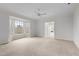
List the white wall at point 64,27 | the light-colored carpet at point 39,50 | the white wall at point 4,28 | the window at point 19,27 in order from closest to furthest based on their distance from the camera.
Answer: the light-colored carpet at point 39,50
the white wall at point 4,28
the white wall at point 64,27
the window at point 19,27

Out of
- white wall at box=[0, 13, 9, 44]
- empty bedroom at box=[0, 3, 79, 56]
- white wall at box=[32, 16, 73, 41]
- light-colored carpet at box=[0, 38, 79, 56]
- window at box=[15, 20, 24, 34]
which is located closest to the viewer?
light-colored carpet at box=[0, 38, 79, 56]

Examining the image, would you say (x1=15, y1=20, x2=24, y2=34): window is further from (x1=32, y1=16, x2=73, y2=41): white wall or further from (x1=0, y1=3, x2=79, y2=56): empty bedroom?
(x1=32, y1=16, x2=73, y2=41): white wall

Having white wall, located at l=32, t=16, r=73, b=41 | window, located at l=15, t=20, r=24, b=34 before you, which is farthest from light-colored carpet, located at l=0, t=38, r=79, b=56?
window, located at l=15, t=20, r=24, b=34

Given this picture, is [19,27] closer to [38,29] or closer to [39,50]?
[38,29]

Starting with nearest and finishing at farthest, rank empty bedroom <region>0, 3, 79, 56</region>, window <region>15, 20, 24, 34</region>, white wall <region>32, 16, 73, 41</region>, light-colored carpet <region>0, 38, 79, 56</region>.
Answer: light-colored carpet <region>0, 38, 79, 56</region> → empty bedroom <region>0, 3, 79, 56</region> → white wall <region>32, 16, 73, 41</region> → window <region>15, 20, 24, 34</region>

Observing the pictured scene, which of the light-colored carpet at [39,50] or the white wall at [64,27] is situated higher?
the white wall at [64,27]

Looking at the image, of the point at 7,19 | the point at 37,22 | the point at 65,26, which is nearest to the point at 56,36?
the point at 65,26

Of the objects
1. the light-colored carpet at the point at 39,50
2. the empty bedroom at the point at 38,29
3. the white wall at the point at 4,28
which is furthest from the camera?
the white wall at the point at 4,28

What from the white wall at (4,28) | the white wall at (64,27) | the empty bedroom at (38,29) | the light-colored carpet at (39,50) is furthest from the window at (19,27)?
the light-colored carpet at (39,50)

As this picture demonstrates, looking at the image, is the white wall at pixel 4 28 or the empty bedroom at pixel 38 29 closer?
the empty bedroom at pixel 38 29

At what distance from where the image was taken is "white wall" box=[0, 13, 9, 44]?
4811 millimetres

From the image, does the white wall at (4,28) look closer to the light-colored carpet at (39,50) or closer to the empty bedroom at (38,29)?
the empty bedroom at (38,29)

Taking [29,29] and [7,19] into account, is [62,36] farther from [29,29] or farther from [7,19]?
[7,19]

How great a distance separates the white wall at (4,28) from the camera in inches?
189
